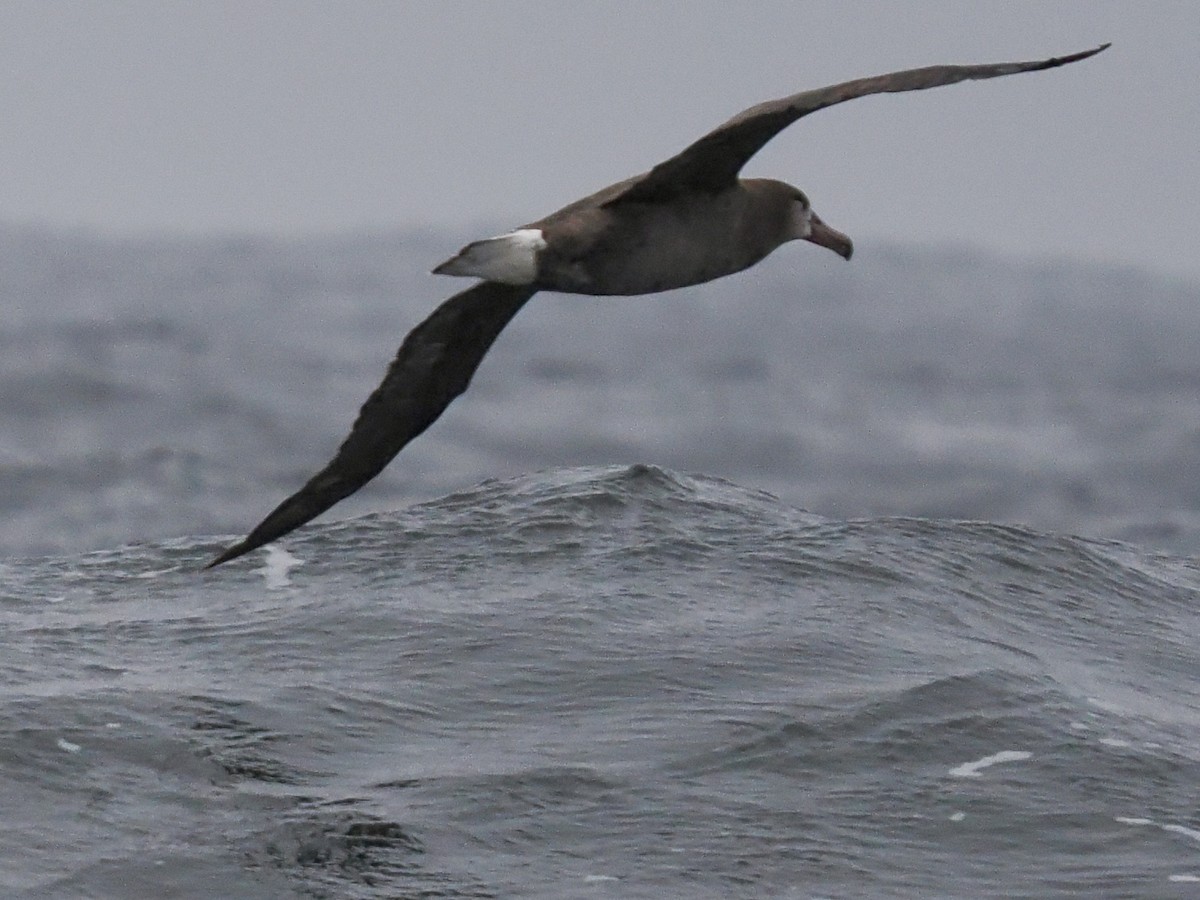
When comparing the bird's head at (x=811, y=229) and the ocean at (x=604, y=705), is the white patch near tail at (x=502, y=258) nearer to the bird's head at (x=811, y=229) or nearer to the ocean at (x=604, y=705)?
the bird's head at (x=811, y=229)

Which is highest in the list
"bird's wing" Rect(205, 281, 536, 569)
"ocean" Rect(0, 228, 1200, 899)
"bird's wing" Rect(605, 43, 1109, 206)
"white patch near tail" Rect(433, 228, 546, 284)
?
"bird's wing" Rect(605, 43, 1109, 206)

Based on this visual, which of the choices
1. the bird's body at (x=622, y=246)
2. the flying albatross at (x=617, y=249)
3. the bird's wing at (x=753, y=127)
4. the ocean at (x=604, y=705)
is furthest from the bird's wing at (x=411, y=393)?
the bird's wing at (x=753, y=127)

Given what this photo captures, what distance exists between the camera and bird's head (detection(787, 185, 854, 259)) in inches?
349

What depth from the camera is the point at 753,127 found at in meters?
7.52

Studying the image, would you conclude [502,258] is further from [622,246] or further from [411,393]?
[411,393]

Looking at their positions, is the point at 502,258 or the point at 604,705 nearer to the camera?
the point at 502,258

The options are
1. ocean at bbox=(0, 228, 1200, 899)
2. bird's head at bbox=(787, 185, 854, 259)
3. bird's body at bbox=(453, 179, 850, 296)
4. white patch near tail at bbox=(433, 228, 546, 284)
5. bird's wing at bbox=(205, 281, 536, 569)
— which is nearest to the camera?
white patch near tail at bbox=(433, 228, 546, 284)

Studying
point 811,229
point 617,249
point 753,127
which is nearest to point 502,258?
point 617,249

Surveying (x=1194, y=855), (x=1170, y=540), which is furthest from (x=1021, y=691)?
(x=1170, y=540)

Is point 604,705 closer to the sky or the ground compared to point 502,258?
closer to the ground

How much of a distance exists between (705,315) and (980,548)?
217ft

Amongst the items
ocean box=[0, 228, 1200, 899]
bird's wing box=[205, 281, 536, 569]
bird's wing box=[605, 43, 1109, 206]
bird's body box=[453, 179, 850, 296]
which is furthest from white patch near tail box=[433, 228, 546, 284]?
ocean box=[0, 228, 1200, 899]

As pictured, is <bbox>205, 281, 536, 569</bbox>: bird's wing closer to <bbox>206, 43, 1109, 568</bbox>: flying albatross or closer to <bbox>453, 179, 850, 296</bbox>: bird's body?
<bbox>206, 43, 1109, 568</bbox>: flying albatross

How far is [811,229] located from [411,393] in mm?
1710
